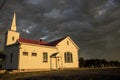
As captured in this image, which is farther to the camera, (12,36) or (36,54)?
(12,36)

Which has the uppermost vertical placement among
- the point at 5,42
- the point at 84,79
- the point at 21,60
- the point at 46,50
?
the point at 5,42

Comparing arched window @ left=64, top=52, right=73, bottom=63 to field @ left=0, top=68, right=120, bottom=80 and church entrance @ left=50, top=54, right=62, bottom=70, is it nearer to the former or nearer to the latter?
church entrance @ left=50, top=54, right=62, bottom=70

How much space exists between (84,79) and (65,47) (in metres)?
24.0

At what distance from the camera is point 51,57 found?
33.2 m

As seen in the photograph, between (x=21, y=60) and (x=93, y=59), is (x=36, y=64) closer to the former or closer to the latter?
(x=21, y=60)

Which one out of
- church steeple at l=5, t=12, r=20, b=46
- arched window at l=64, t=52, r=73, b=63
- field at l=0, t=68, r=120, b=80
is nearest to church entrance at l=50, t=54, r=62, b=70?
arched window at l=64, t=52, r=73, b=63

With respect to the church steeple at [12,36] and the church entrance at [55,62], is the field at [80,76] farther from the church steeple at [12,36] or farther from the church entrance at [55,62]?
the church steeple at [12,36]

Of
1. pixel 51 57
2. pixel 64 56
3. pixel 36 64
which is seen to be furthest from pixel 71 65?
pixel 36 64

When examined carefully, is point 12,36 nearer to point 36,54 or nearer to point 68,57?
point 36,54

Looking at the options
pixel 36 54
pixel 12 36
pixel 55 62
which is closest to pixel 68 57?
pixel 55 62

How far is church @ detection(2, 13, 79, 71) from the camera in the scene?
28.8 m

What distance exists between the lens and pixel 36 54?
3041 centimetres

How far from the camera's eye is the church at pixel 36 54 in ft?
94.3

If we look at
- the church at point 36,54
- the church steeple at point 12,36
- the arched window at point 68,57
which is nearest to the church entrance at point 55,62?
the church at point 36,54
